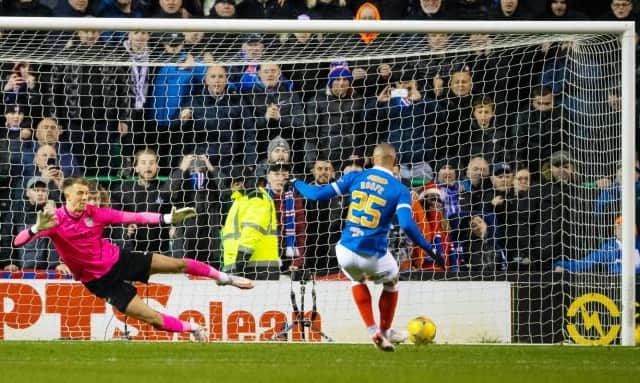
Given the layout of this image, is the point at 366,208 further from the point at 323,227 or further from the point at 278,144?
the point at 323,227

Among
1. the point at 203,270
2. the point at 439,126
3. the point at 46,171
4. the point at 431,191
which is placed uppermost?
the point at 439,126

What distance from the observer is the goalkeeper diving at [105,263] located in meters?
11.3

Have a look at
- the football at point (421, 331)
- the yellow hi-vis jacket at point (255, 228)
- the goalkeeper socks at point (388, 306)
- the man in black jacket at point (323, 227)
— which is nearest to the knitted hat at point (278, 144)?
the man in black jacket at point (323, 227)

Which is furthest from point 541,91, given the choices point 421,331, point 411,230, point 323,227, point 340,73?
point 411,230

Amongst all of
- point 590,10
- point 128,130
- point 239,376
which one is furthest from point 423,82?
point 239,376

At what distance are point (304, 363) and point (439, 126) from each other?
4.88 metres

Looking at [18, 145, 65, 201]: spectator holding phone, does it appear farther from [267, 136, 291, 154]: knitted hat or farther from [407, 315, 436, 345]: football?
[407, 315, 436, 345]: football

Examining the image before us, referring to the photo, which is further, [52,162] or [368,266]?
[52,162]

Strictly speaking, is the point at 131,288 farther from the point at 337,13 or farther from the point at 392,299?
the point at 337,13

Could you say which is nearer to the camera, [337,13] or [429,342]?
[429,342]

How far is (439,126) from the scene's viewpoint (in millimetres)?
13531

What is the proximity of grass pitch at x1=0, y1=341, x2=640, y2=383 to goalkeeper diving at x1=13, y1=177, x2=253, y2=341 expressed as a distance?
341mm

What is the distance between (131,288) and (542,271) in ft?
13.9

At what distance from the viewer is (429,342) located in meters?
11.4
